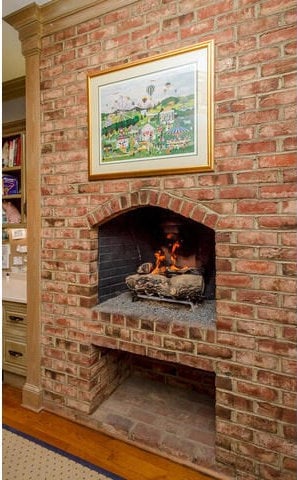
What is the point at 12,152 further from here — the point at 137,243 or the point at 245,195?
the point at 245,195

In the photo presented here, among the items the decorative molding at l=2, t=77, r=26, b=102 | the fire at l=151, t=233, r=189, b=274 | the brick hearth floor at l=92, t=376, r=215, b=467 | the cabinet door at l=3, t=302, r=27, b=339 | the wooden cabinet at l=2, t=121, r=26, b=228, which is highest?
the decorative molding at l=2, t=77, r=26, b=102

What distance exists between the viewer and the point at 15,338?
2.38 m

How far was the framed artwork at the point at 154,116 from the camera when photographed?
157 centimetres

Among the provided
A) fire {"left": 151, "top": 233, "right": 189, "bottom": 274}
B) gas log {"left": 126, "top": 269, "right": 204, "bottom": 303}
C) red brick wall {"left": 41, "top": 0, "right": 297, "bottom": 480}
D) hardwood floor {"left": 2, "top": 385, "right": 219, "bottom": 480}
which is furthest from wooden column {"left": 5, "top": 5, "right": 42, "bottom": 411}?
fire {"left": 151, "top": 233, "right": 189, "bottom": 274}

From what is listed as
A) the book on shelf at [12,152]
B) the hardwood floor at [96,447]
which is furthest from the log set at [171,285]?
the book on shelf at [12,152]

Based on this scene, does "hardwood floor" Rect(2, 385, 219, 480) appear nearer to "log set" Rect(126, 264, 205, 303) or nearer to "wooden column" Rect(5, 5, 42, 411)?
"wooden column" Rect(5, 5, 42, 411)

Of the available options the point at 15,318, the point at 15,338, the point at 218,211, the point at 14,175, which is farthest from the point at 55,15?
the point at 15,338

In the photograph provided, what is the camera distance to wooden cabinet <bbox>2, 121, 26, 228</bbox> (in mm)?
2822

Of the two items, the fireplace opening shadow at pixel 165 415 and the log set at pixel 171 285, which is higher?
the log set at pixel 171 285

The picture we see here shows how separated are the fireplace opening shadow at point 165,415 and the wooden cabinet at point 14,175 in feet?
5.57

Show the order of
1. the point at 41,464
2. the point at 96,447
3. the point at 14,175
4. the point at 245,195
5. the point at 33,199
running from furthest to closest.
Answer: the point at 14,175
the point at 33,199
the point at 96,447
the point at 41,464
the point at 245,195

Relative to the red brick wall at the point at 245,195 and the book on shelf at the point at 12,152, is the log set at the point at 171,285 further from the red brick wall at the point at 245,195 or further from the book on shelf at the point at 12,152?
the book on shelf at the point at 12,152

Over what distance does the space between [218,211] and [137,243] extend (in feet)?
3.23

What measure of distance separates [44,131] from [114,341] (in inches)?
56.1
